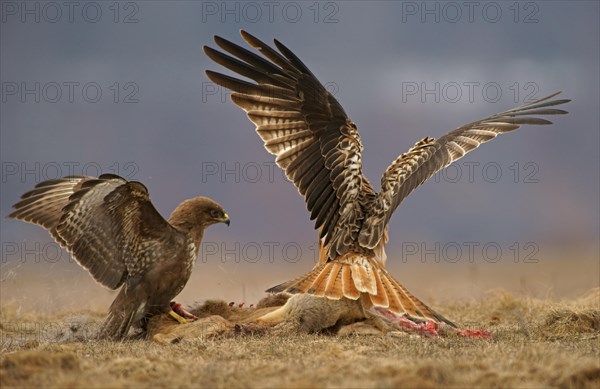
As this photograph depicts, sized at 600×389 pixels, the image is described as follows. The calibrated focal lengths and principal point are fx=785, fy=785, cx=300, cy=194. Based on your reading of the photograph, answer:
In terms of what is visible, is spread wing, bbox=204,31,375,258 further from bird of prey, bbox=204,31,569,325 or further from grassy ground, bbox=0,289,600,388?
grassy ground, bbox=0,289,600,388

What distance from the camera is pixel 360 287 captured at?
783cm

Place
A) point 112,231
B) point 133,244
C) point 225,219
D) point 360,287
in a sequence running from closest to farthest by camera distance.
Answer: point 360,287
point 112,231
point 133,244
point 225,219

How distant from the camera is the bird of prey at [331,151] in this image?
858 centimetres

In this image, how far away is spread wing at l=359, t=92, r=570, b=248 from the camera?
8703 millimetres

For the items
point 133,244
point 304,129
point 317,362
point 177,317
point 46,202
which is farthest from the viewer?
point 304,129

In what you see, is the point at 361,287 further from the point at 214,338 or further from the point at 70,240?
the point at 70,240

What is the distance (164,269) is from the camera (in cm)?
845

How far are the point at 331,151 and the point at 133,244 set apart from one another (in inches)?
100

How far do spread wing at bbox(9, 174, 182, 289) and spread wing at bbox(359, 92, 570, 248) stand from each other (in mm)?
2202

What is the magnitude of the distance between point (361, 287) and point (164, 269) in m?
2.16

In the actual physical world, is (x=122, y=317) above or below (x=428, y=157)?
below

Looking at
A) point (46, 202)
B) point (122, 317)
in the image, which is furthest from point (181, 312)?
point (46, 202)

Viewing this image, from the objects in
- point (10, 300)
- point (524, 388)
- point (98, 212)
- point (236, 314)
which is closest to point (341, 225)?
point (236, 314)

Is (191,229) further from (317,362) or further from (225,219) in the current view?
(317,362)
